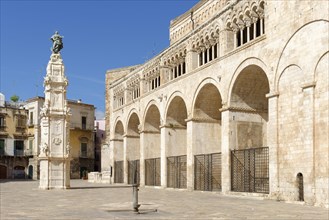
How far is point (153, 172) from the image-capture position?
34.5 metres

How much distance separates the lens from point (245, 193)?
2147cm

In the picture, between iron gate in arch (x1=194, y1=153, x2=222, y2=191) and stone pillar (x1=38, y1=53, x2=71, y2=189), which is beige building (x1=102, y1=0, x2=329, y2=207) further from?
stone pillar (x1=38, y1=53, x2=71, y2=189)

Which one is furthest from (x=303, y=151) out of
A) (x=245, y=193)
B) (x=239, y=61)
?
(x=239, y=61)

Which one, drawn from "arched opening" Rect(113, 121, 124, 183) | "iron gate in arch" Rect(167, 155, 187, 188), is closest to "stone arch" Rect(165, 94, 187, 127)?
"iron gate in arch" Rect(167, 155, 187, 188)

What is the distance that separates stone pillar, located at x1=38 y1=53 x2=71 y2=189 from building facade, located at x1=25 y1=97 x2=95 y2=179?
30.4 meters

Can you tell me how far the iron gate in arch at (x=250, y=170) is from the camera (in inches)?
841

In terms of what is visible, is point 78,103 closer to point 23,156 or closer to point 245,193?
point 23,156

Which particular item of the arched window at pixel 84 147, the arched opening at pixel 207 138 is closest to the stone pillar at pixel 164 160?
the arched opening at pixel 207 138

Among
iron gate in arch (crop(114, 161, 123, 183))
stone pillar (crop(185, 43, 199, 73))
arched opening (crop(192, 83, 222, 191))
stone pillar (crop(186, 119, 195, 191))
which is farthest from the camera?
iron gate in arch (crop(114, 161, 123, 183))

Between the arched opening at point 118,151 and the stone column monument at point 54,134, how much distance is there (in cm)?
1331

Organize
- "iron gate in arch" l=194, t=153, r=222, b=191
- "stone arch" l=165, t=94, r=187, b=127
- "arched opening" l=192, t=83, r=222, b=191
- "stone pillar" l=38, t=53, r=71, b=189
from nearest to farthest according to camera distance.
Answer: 1. "iron gate in arch" l=194, t=153, r=222, b=191
2. "arched opening" l=192, t=83, r=222, b=191
3. "stone pillar" l=38, t=53, r=71, b=189
4. "stone arch" l=165, t=94, r=187, b=127

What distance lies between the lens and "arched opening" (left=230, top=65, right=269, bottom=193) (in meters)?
21.7

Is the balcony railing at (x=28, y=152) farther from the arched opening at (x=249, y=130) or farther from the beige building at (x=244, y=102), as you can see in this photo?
the arched opening at (x=249, y=130)

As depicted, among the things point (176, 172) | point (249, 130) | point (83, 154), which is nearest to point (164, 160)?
point (176, 172)
